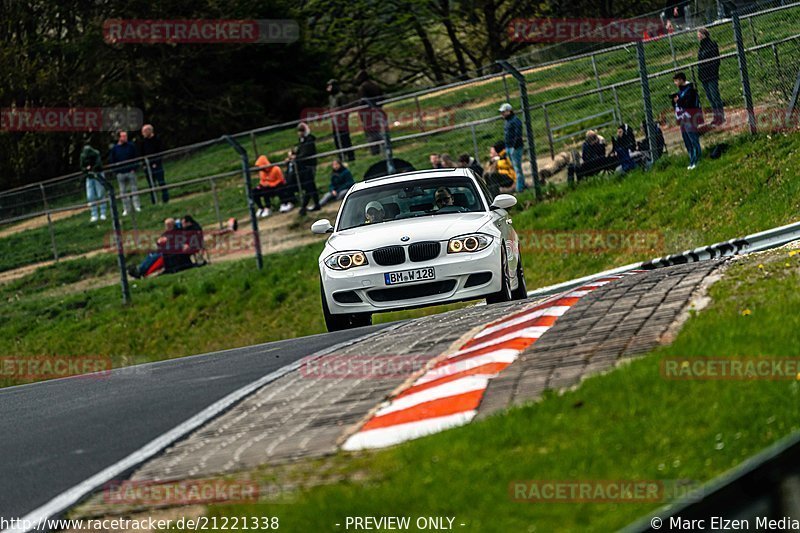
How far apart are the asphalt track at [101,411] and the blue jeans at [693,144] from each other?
27.2ft

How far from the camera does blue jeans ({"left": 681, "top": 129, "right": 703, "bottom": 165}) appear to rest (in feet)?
65.4

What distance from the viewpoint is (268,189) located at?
25031mm

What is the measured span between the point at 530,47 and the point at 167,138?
514 inches

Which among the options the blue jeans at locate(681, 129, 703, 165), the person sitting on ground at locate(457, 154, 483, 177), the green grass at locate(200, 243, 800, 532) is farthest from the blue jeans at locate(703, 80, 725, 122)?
the green grass at locate(200, 243, 800, 532)

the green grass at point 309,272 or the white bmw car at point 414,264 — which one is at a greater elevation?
the white bmw car at point 414,264

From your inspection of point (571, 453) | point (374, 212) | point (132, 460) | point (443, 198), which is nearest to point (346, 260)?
point (374, 212)

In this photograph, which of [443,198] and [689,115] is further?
[689,115]

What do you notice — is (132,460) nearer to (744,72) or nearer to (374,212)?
(374,212)

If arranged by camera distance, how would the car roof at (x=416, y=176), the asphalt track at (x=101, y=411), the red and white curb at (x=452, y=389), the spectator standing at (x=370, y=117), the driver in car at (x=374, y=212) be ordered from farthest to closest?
the spectator standing at (x=370, y=117)
the car roof at (x=416, y=176)
the driver in car at (x=374, y=212)
the asphalt track at (x=101, y=411)
the red and white curb at (x=452, y=389)

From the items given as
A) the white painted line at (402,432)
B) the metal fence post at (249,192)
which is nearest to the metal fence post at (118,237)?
the metal fence post at (249,192)

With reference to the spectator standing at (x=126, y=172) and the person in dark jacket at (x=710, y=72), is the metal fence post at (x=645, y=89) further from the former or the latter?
the spectator standing at (x=126, y=172)

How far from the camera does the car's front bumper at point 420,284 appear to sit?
1346cm

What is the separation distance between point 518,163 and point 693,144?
11.4 feet

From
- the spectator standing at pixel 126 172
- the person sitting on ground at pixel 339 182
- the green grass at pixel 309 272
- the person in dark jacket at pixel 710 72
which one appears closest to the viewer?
the green grass at pixel 309 272
